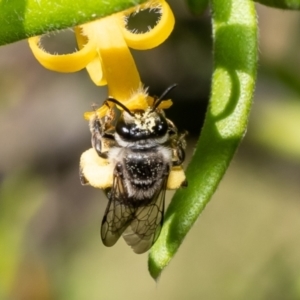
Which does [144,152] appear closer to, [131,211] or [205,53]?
[131,211]

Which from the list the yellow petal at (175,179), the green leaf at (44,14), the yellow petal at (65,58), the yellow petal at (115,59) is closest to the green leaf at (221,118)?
the yellow petal at (175,179)

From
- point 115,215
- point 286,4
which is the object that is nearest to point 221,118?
point 115,215

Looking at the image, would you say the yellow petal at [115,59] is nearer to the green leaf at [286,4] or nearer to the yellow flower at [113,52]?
the yellow flower at [113,52]

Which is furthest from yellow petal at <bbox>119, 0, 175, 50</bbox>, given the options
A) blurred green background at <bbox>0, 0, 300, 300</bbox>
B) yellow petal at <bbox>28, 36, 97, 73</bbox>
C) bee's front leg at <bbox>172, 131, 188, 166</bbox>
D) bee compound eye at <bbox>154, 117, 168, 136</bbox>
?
blurred green background at <bbox>0, 0, 300, 300</bbox>

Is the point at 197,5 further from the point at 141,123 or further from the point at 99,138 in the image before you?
the point at 99,138

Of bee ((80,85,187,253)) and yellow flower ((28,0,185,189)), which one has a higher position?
yellow flower ((28,0,185,189))

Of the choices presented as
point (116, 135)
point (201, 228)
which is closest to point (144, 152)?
point (116, 135)

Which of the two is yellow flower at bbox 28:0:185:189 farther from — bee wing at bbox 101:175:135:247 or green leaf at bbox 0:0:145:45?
green leaf at bbox 0:0:145:45

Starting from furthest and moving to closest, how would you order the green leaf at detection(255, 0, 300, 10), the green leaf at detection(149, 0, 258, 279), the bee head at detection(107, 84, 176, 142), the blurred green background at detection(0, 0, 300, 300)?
the blurred green background at detection(0, 0, 300, 300) < the bee head at detection(107, 84, 176, 142) < the green leaf at detection(149, 0, 258, 279) < the green leaf at detection(255, 0, 300, 10)
